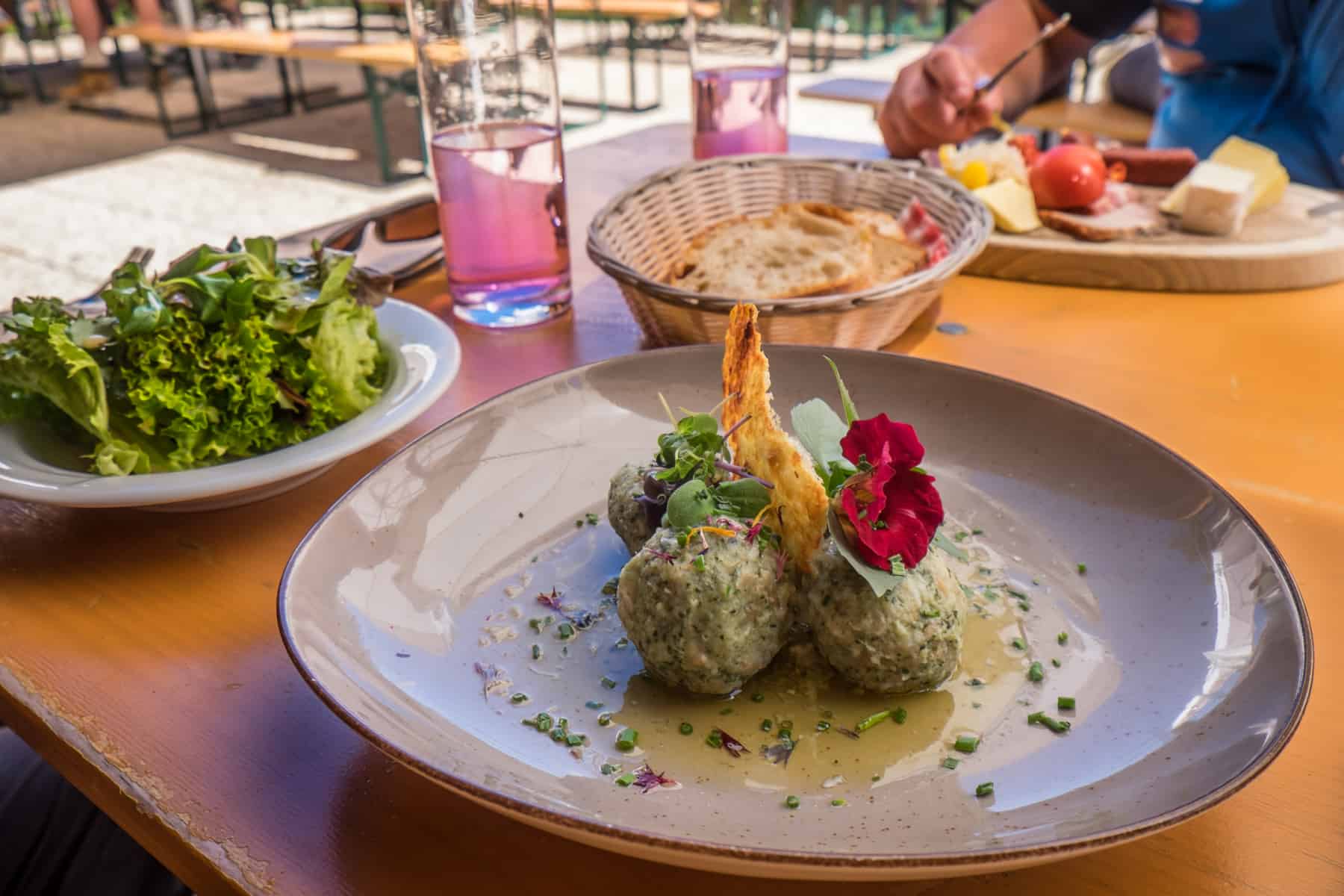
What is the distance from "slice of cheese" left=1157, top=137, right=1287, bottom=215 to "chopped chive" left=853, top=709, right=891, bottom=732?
1387 millimetres

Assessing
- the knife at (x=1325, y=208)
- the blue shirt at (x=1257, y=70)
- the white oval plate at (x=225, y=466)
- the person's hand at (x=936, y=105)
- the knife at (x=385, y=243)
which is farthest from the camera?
the blue shirt at (x=1257, y=70)

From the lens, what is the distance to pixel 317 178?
20.6 ft

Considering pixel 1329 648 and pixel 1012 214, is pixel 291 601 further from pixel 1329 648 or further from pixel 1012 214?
pixel 1012 214

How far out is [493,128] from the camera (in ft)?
4.64

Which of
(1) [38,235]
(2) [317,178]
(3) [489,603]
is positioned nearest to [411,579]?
(3) [489,603]

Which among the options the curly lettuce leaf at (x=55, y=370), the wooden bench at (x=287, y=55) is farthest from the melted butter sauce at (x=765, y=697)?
the wooden bench at (x=287, y=55)

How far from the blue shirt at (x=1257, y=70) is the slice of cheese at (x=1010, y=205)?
118cm

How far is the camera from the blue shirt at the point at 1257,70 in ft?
7.96

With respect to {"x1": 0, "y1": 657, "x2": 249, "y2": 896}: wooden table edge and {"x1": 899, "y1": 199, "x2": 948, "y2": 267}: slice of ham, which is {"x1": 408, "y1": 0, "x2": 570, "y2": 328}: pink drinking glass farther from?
{"x1": 0, "y1": 657, "x2": 249, "y2": 896}: wooden table edge

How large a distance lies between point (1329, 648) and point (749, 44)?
140 centimetres

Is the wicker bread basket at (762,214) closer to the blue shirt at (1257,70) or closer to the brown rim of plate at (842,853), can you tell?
the brown rim of plate at (842,853)

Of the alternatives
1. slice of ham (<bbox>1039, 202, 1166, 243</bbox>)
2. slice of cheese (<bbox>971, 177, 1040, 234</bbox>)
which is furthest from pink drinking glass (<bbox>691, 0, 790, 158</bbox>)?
slice of ham (<bbox>1039, 202, 1166, 243</bbox>)

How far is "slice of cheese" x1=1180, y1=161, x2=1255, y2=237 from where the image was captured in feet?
5.58

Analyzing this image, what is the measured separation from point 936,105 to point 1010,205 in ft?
1.41
